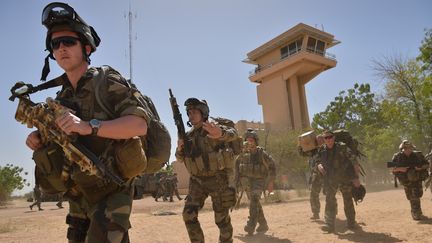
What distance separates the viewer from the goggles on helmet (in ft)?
8.16

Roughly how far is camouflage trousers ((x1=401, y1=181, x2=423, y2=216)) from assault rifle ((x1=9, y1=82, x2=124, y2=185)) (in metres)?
8.42

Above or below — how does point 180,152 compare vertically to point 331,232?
above

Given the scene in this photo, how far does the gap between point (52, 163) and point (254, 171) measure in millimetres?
6505

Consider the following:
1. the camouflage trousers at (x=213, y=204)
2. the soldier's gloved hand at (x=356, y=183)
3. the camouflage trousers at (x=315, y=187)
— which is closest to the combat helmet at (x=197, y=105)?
the camouflage trousers at (x=213, y=204)

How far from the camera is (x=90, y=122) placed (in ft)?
6.85

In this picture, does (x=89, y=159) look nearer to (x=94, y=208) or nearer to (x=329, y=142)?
(x=94, y=208)

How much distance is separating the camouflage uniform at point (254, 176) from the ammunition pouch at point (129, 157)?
5.90 meters

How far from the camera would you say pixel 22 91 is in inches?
98.8

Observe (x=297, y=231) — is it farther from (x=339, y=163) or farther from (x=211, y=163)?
(x=211, y=163)

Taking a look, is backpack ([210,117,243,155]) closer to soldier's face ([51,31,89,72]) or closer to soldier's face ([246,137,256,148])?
soldier's face ([246,137,256,148])

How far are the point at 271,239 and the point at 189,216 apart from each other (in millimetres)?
3108

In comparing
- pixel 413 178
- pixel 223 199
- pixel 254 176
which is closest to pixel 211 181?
pixel 223 199

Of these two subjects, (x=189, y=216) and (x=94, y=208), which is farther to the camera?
(x=189, y=216)

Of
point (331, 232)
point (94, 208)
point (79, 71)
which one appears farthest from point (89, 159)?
point (331, 232)
